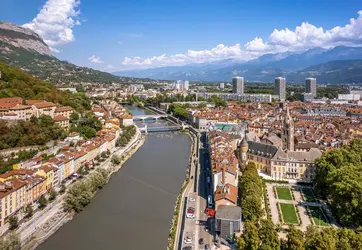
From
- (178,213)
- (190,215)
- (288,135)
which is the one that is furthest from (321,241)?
(288,135)

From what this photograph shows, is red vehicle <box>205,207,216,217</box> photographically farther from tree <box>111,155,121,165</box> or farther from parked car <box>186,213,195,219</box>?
tree <box>111,155,121,165</box>

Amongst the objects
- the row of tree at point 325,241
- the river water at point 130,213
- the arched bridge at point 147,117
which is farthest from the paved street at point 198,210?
the arched bridge at point 147,117

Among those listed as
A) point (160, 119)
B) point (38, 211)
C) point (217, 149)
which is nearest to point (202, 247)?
point (38, 211)

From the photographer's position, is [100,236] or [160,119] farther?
[160,119]

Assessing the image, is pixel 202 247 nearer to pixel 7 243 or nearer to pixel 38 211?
pixel 7 243

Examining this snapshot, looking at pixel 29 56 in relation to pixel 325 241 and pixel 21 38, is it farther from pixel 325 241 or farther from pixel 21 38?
pixel 325 241

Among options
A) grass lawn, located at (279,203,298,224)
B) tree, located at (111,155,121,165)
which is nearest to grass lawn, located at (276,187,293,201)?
grass lawn, located at (279,203,298,224)
